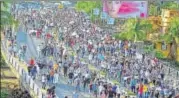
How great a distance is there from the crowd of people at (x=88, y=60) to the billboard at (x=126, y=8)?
1.41ft

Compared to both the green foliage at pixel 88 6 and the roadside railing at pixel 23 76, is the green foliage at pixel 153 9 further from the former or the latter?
the roadside railing at pixel 23 76

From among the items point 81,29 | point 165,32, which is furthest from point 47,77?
point 165,32

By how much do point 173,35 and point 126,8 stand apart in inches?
39.9

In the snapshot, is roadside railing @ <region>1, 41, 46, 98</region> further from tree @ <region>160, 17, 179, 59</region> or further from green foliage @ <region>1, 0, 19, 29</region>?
tree @ <region>160, 17, 179, 59</region>

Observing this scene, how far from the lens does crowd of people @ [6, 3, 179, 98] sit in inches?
465

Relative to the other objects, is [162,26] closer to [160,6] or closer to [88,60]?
[160,6]

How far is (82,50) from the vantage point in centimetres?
1212

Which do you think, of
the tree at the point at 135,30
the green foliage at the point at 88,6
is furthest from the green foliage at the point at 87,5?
the tree at the point at 135,30

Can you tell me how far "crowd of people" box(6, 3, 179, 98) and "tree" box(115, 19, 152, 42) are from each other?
0.13 metres

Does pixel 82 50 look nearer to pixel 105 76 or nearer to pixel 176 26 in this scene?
pixel 105 76

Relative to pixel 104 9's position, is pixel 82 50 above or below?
below

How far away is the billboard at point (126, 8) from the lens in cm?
1165

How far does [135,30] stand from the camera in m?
11.9

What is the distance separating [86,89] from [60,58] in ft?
2.58
